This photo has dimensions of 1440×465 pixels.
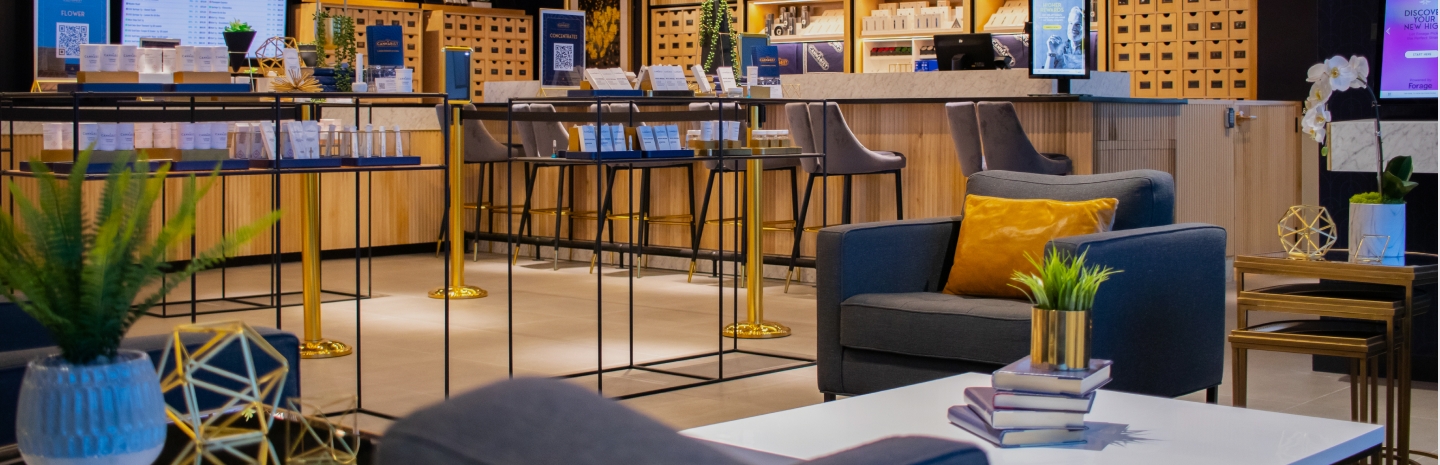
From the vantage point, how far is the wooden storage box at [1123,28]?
9.24m

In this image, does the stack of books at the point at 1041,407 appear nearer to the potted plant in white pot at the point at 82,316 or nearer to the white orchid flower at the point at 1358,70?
the potted plant in white pot at the point at 82,316

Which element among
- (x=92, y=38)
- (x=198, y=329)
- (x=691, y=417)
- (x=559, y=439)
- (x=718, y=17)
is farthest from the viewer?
(x=92, y=38)

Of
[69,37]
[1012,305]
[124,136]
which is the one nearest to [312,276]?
[124,136]

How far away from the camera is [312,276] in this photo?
486cm

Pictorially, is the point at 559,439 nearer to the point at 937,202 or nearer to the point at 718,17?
the point at 718,17

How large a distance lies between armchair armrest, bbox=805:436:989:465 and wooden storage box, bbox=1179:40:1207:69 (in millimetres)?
8629

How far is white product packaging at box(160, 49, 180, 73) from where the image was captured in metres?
3.81

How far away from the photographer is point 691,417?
154 inches

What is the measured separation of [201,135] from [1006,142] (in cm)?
337

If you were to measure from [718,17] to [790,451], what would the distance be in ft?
13.1

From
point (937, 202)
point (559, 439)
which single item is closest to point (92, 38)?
point (937, 202)

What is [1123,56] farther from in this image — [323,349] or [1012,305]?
[1012,305]

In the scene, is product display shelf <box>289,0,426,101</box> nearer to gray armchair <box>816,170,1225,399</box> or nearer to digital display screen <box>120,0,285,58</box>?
digital display screen <box>120,0,285,58</box>

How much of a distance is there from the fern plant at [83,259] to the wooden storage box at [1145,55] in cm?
846
